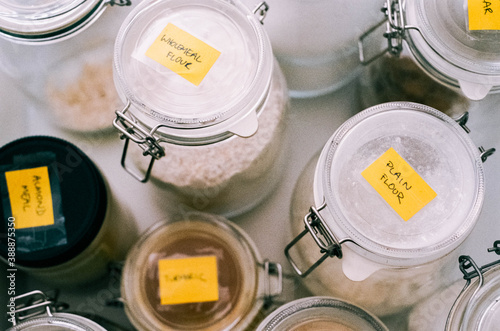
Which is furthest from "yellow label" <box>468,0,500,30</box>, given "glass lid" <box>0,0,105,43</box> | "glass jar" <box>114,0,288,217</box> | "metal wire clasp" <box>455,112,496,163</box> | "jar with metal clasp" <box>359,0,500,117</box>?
"glass lid" <box>0,0,105,43</box>

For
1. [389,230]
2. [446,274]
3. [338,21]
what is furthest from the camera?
[338,21]

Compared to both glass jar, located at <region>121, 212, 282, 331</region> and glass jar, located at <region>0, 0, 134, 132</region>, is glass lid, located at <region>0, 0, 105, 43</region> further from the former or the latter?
glass jar, located at <region>121, 212, 282, 331</region>

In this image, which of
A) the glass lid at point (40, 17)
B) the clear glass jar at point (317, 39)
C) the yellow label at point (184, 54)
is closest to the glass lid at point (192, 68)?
the yellow label at point (184, 54)

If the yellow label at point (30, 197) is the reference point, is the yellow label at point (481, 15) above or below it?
above

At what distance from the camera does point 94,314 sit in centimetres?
70

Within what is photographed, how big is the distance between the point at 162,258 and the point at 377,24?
1.71 feet

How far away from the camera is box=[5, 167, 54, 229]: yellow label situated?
580mm

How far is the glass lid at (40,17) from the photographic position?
598mm

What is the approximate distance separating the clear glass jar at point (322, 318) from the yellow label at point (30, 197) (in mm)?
338

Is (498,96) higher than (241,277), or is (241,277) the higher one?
(498,96)

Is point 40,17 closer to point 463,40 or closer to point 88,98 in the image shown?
point 88,98

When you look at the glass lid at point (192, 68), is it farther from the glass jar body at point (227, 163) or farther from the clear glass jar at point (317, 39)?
the clear glass jar at point (317, 39)

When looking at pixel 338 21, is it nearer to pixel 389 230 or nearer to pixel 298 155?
pixel 298 155

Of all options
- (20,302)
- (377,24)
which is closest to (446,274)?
(377,24)
